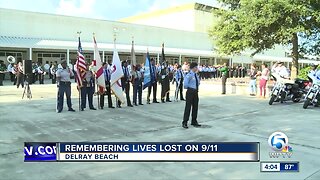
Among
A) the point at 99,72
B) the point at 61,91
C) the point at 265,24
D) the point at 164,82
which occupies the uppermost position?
the point at 265,24

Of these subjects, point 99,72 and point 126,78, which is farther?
point 126,78

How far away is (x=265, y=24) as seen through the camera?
1905 cm

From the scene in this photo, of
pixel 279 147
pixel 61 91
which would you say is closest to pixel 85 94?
pixel 61 91

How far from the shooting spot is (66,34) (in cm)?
3778

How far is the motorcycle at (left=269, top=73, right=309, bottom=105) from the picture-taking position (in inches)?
543

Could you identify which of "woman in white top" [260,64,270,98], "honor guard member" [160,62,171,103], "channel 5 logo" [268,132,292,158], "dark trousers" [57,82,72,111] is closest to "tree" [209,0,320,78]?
"woman in white top" [260,64,270,98]

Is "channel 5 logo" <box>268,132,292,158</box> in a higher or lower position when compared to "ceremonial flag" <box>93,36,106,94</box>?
lower

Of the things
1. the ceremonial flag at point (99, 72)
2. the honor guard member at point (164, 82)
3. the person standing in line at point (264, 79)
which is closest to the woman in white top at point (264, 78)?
the person standing in line at point (264, 79)

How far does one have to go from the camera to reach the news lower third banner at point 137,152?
18.5 feet

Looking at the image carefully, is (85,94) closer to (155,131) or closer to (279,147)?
(155,131)

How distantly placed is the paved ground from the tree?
7.19 meters

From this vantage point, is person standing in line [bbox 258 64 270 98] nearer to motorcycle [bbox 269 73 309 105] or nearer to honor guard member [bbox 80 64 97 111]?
motorcycle [bbox 269 73 309 105]

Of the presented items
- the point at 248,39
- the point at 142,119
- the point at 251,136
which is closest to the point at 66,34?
the point at 248,39

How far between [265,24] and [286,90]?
6.23 meters
